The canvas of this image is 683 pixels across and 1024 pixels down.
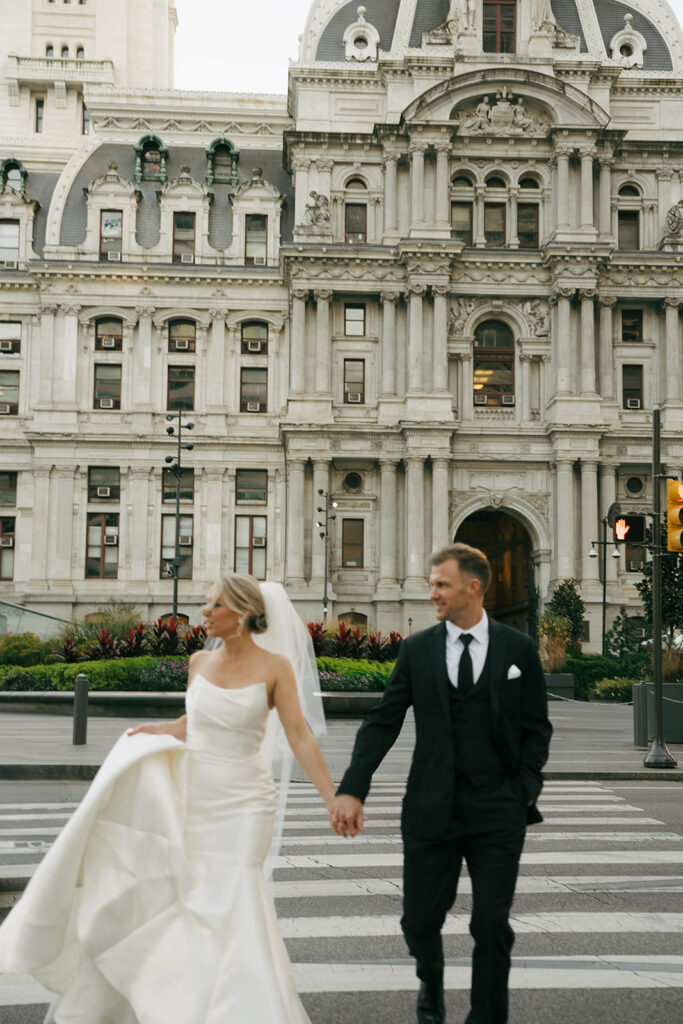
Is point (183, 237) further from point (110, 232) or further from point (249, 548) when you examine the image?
point (249, 548)

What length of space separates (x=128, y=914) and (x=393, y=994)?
6.09ft

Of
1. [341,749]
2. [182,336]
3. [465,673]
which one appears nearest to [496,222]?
[182,336]

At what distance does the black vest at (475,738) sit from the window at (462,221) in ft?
161

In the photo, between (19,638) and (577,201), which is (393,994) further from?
(577,201)

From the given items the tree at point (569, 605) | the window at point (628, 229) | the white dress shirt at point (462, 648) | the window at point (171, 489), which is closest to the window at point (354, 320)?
the window at point (171, 489)

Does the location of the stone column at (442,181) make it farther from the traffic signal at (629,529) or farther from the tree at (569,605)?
the traffic signal at (629,529)

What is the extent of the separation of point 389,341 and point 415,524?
791cm

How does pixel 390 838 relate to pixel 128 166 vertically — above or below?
below

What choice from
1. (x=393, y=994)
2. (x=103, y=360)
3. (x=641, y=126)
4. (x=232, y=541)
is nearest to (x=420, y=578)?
(x=232, y=541)

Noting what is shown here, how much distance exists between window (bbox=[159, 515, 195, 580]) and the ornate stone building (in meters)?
0.10

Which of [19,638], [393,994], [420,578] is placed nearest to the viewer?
[393,994]

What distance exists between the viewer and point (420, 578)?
1913 inches

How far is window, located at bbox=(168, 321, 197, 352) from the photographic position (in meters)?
53.4

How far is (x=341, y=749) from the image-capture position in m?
20.0
